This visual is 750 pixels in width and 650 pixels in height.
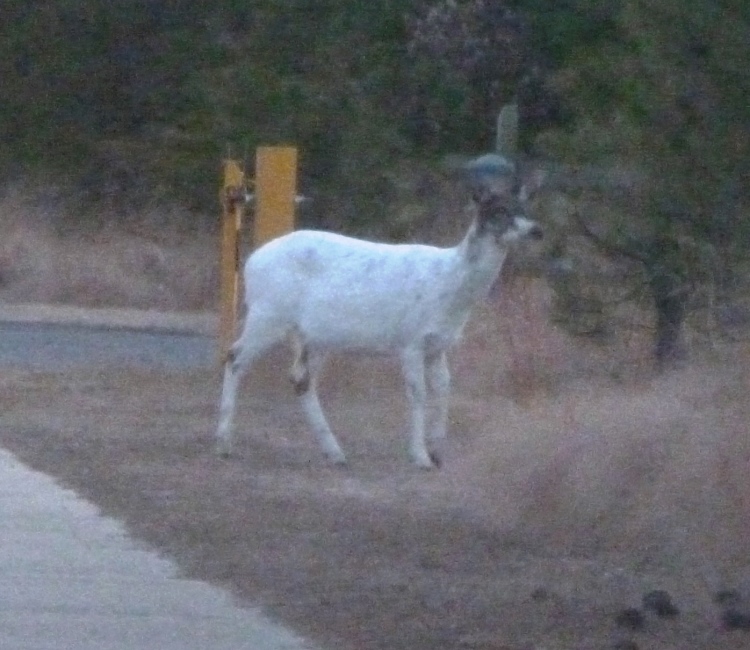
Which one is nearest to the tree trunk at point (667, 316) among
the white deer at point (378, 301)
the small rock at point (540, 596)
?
the white deer at point (378, 301)

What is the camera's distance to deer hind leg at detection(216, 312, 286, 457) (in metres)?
13.5

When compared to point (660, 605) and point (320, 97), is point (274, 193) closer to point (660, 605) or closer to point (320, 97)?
point (660, 605)

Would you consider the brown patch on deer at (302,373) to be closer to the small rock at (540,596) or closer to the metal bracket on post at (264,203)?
the metal bracket on post at (264,203)

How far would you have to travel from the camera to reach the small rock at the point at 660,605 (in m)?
8.82

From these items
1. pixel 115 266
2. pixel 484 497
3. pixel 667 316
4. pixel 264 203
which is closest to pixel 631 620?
pixel 484 497

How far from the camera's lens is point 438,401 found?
1305cm

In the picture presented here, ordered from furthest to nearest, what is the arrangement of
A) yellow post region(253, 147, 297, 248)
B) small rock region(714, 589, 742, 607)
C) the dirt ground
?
1. yellow post region(253, 147, 297, 248)
2. the dirt ground
3. small rock region(714, 589, 742, 607)

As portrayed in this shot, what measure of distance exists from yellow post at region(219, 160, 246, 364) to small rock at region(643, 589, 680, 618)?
28.6 feet

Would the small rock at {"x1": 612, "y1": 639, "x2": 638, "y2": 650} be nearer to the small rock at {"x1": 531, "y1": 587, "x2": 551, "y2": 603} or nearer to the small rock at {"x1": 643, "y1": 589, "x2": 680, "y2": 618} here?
the small rock at {"x1": 643, "y1": 589, "x2": 680, "y2": 618}

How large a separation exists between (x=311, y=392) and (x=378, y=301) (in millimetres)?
776

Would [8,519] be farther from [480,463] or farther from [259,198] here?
[259,198]

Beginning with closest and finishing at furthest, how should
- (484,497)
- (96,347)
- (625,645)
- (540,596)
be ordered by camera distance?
(625,645) < (540,596) < (484,497) < (96,347)

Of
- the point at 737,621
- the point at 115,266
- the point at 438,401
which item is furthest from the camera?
the point at 115,266

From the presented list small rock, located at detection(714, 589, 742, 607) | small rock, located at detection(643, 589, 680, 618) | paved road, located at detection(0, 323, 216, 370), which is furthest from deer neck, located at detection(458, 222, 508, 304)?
paved road, located at detection(0, 323, 216, 370)
